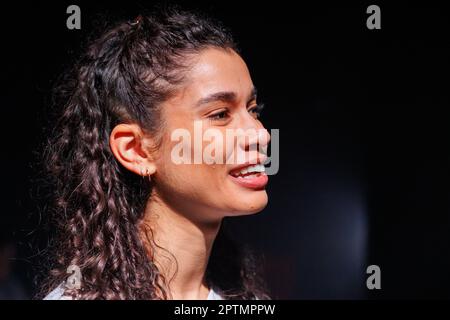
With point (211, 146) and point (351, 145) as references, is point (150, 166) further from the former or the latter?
point (351, 145)

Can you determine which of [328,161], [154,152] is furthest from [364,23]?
[154,152]

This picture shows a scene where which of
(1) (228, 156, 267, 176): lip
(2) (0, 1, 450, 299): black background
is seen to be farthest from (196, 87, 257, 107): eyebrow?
→ (2) (0, 1, 450, 299): black background

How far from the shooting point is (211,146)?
161 cm

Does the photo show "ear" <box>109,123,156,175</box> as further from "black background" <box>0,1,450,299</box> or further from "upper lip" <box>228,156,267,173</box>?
"black background" <box>0,1,450,299</box>

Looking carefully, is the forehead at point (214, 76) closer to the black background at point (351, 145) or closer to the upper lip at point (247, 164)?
the upper lip at point (247, 164)

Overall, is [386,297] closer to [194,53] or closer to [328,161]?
[328,161]

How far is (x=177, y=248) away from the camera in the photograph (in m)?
1.70

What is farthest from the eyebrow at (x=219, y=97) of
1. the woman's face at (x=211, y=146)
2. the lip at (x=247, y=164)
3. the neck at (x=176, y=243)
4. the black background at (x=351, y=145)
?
the black background at (x=351, y=145)

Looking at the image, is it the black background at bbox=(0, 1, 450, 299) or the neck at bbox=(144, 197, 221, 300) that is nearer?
the neck at bbox=(144, 197, 221, 300)

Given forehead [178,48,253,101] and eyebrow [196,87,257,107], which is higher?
forehead [178,48,253,101]

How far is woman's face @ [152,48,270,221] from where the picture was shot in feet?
5.32

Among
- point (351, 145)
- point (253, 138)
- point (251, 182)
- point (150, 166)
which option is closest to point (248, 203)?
point (251, 182)

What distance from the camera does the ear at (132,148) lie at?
5.48 ft

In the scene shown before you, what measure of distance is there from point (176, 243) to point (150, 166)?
0.25 m
